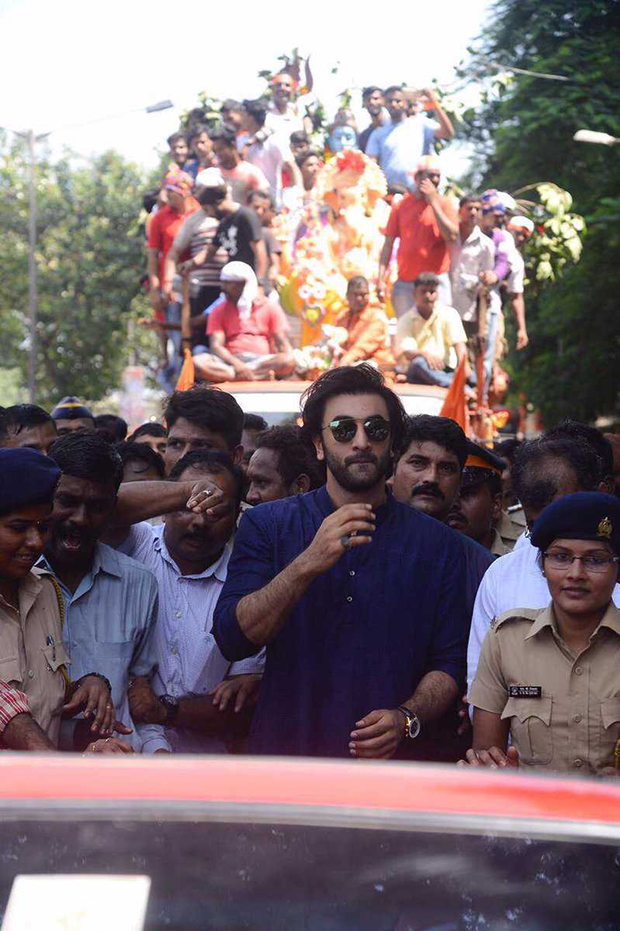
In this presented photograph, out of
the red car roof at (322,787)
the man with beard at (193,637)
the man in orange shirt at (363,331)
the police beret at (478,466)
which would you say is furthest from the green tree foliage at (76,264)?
the red car roof at (322,787)

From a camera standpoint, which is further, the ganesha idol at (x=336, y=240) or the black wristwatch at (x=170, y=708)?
the ganesha idol at (x=336, y=240)

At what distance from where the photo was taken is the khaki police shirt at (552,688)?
3346 mm

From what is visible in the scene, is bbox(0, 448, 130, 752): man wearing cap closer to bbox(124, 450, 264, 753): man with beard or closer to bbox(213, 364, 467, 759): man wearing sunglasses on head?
bbox(213, 364, 467, 759): man wearing sunglasses on head

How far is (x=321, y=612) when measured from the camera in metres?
3.70

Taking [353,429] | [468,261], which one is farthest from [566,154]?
[353,429]

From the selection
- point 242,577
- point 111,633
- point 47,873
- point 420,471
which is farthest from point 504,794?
point 420,471

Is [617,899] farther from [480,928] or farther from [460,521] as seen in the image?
[460,521]

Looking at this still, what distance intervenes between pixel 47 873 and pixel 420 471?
3664 mm

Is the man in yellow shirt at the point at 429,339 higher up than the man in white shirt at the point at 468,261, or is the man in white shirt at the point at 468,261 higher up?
the man in white shirt at the point at 468,261

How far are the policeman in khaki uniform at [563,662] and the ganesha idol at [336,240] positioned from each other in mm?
10746

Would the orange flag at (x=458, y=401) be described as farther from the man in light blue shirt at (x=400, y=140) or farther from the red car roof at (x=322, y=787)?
the red car roof at (x=322, y=787)

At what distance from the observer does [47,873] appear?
1.59 m

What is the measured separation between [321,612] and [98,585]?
772mm

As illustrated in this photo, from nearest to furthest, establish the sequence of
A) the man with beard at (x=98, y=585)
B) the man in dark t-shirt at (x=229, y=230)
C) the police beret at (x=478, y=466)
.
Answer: the man with beard at (x=98, y=585) → the police beret at (x=478, y=466) → the man in dark t-shirt at (x=229, y=230)
